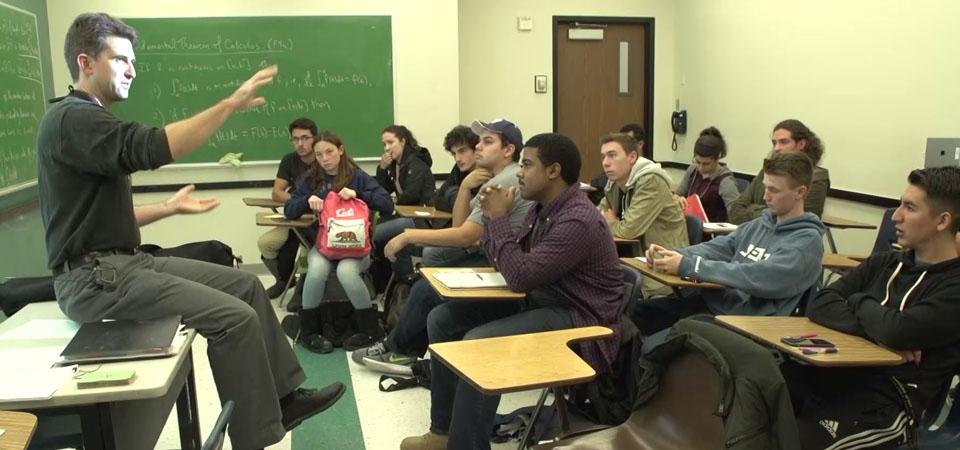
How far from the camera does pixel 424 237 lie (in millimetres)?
3152

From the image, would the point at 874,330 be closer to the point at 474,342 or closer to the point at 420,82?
the point at 474,342

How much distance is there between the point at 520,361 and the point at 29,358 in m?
1.21

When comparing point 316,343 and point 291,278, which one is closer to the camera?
point 316,343

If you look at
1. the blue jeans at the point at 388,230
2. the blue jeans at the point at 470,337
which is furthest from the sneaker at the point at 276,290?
the blue jeans at the point at 470,337

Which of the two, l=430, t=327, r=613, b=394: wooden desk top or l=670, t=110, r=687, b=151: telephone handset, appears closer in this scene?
l=430, t=327, r=613, b=394: wooden desk top

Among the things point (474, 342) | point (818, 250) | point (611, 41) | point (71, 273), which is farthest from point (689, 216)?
point (611, 41)

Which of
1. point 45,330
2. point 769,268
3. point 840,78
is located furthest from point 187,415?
→ point 840,78

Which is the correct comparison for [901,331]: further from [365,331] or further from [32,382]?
[365,331]

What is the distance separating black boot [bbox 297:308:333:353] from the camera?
4.07 metres

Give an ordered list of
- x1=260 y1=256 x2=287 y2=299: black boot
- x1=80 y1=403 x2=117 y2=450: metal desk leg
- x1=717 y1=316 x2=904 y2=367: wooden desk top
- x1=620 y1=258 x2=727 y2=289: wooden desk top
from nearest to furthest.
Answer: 1. x1=80 y1=403 x2=117 y2=450: metal desk leg
2. x1=717 y1=316 x2=904 y2=367: wooden desk top
3. x1=620 y1=258 x2=727 y2=289: wooden desk top
4. x1=260 y1=256 x2=287 y2=299: black boot

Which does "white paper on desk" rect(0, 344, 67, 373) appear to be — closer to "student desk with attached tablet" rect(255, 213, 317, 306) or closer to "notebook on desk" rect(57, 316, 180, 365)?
"notebook on desk" rect(57, 316, 180, 365)

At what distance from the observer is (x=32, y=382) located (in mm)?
1594

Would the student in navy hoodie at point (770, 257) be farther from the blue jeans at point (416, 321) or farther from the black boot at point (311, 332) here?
the black boot at point (311, 332)

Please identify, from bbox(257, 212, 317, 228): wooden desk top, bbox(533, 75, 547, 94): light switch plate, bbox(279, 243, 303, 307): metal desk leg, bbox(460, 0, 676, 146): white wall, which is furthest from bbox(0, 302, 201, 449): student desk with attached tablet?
bbox(533, 75, 547, 94): light switch plate
